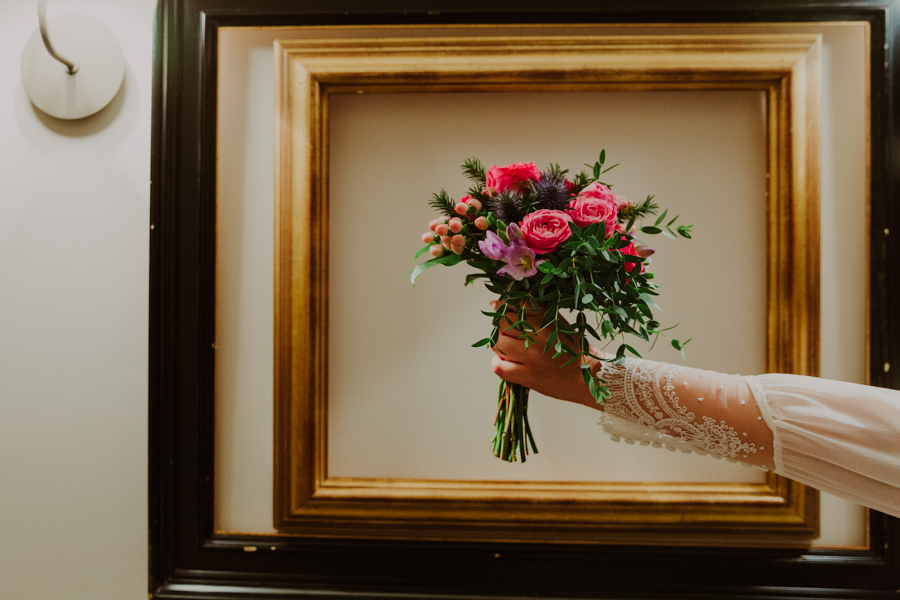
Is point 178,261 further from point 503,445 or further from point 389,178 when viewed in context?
point 503,445

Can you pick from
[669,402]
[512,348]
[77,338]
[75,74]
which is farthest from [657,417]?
[75,74]

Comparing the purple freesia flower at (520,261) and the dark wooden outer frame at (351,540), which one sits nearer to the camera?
the purple freesia flower at (520,261)

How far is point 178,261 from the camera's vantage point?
0.94 metres

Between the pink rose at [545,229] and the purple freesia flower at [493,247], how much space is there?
36mm

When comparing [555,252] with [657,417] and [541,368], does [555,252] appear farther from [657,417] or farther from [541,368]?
[657,417]

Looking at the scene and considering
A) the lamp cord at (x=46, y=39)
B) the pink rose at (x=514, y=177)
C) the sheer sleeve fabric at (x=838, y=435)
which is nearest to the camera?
the sheer sleeve fabric at (x=838, y=435)

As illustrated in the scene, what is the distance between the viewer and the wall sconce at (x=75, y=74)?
935 millimetres

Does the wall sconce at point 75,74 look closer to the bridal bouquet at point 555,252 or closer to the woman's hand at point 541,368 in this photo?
the bridal bouquet at point 555,252

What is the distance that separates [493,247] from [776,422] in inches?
18.8

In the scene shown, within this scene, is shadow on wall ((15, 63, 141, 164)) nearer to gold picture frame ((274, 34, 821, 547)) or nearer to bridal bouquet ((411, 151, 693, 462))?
gold picture frame ((274, 34, 821, 547))

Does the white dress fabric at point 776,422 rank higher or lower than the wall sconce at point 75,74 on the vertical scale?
lower

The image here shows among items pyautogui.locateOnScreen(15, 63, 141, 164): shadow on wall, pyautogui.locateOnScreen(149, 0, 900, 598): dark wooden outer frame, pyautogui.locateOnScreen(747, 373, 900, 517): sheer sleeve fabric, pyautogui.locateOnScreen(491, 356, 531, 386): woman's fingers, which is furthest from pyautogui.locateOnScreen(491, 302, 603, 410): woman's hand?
pyautogui.locateOnScreen(15, 63, 141, 164): shadow on wall

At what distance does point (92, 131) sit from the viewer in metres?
0.95

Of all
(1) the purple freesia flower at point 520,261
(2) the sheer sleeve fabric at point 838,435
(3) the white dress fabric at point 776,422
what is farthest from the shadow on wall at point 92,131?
(2) the sheer sleeve fabric at point 838,435
